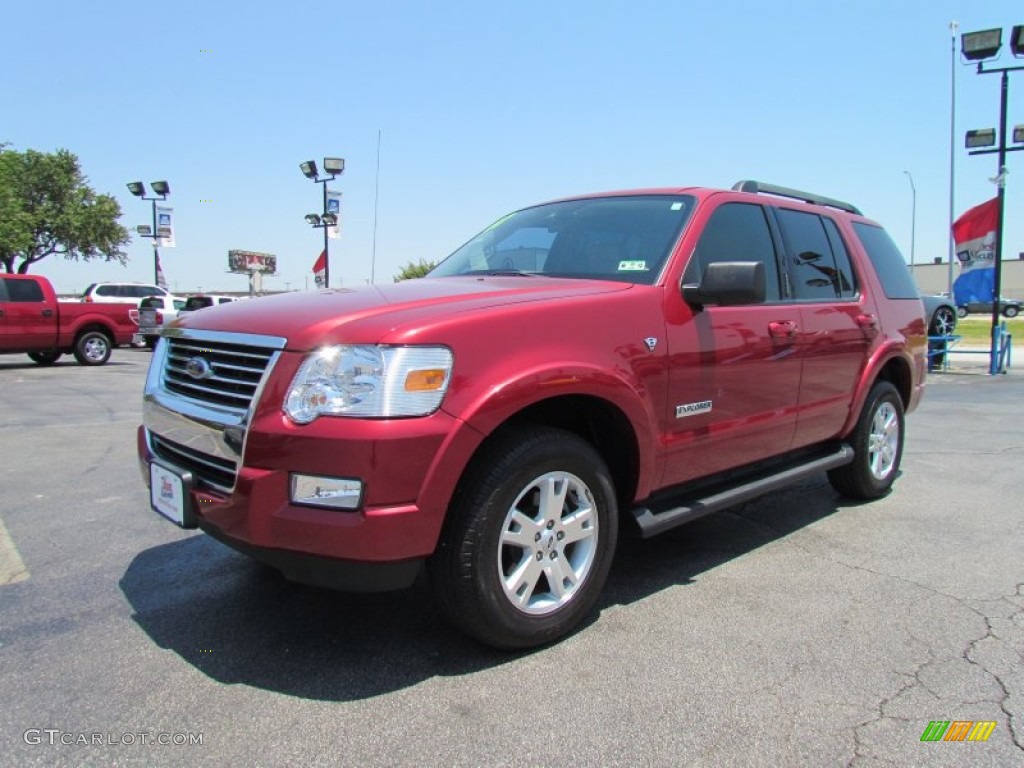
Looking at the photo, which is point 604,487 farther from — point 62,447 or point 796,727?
point 62,447

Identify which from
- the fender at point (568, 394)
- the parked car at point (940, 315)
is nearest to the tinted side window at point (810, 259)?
the fender at point (568, 394)

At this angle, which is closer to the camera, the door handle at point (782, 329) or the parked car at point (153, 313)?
the door handle at point (782, 329)

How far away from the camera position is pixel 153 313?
15.6 m

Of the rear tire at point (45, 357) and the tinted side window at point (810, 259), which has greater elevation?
the tinted side window at point (810, 259)

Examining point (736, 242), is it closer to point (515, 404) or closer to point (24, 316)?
point (515, 404)

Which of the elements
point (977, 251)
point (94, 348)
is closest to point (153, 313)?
point (94, 348)

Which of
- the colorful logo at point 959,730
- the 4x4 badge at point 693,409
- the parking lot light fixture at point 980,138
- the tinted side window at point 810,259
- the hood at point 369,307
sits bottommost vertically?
the colorful logo at point 959,730

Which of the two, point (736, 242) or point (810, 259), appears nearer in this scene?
point (736, 242)

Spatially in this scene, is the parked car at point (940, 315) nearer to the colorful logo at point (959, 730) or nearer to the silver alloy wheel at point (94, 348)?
the colorful logo at point (959, 730)

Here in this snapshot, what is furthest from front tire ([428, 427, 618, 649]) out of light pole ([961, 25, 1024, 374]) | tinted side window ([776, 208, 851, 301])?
light pole ([961, 25, 1024, 374])

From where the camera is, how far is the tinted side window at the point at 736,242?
3.66 meters

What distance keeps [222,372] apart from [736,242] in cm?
265

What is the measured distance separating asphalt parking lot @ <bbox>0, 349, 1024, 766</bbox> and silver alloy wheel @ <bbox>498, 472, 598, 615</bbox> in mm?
241

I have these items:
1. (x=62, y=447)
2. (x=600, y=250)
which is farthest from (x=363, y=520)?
(x=62, y=447)
